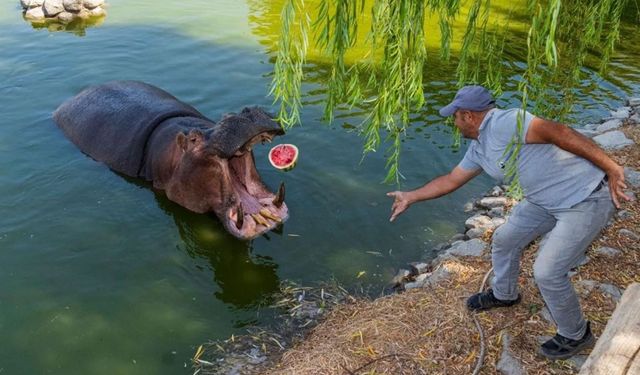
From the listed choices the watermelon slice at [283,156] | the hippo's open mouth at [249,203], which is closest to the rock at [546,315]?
the hippo's open mouth at [249,203]

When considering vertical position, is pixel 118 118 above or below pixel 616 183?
below

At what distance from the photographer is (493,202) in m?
7.59

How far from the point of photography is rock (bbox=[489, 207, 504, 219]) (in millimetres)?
7277

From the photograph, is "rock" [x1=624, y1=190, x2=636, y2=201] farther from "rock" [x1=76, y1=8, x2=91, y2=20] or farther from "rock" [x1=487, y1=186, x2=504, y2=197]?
"rock" [x1=76, y1=8, x2=91, y2=20]

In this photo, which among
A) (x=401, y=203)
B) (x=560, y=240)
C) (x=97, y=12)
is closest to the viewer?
(x=560, y=240)

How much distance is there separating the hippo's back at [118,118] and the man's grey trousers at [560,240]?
5.45 m

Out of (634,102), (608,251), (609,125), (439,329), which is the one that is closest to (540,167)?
(439,329)

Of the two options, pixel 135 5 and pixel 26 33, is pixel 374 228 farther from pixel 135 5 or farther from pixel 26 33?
pixel 135 5

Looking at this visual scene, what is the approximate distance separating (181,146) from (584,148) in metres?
4.74

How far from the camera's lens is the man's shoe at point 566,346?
4.19 m

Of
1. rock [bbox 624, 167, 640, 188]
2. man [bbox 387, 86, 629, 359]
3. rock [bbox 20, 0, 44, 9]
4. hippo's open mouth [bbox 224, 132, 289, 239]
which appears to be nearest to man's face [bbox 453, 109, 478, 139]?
man [bbox 387, 86, 629, 359]

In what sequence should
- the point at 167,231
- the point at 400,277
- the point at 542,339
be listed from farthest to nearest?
the point at 167,231
the point at 400,277
the point at 542,339

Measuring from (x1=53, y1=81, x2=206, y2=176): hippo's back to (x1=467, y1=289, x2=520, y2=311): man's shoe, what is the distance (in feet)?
16.7

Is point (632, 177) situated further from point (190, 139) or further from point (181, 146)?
point (181, 146)
